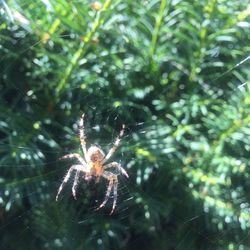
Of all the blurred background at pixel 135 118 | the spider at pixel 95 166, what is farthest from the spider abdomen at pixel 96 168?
the blurred background at pixel 135 118

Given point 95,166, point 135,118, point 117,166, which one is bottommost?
point 95,166

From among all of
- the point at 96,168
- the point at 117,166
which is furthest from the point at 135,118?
the point at 96,168

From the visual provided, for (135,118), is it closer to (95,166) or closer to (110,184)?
(110,184)

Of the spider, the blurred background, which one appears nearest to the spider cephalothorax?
the spider

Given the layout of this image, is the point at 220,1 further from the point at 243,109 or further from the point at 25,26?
the point at 25,26

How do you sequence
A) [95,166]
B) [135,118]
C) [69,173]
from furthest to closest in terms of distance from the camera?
[95,166] → [69,173] → [135,118]

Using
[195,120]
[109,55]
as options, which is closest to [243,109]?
[195,120]

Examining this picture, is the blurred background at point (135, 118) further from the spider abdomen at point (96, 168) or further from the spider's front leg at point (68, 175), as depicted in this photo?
the spider abdomen at point (96, 168)
